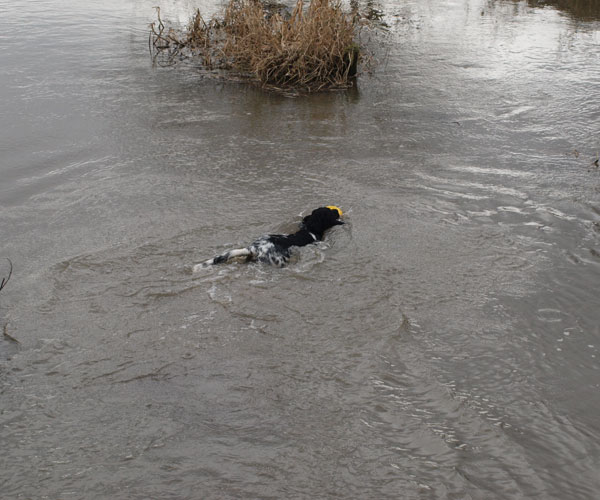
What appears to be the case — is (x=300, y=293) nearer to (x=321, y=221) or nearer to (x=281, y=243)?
(x=281, y=243)

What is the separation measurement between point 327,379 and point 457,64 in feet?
24.5

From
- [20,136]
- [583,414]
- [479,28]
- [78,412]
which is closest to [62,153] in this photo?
[20,136]

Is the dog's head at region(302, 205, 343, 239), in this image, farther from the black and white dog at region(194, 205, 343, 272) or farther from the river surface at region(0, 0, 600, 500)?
the river surface at region(0, 0, 600, 500)

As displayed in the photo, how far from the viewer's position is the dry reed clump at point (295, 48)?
8492mm

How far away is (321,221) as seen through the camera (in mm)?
5008

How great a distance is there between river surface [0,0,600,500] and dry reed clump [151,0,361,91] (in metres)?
0.42

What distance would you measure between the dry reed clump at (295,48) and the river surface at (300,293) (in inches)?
16.6

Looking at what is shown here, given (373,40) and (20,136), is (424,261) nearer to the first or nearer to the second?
(20,136)

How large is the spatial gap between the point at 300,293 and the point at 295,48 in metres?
5.11

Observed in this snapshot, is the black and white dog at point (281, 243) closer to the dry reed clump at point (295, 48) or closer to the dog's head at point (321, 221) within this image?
the dog's head at point (321, 221)

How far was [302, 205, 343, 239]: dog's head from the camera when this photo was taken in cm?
501

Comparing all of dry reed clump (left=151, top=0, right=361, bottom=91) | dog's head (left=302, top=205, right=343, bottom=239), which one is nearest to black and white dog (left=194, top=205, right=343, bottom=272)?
dog's head (left=302, top=205, right=343, bottom=239)

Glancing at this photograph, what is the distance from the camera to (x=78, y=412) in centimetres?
327

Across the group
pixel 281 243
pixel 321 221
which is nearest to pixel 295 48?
pixel 321 221
